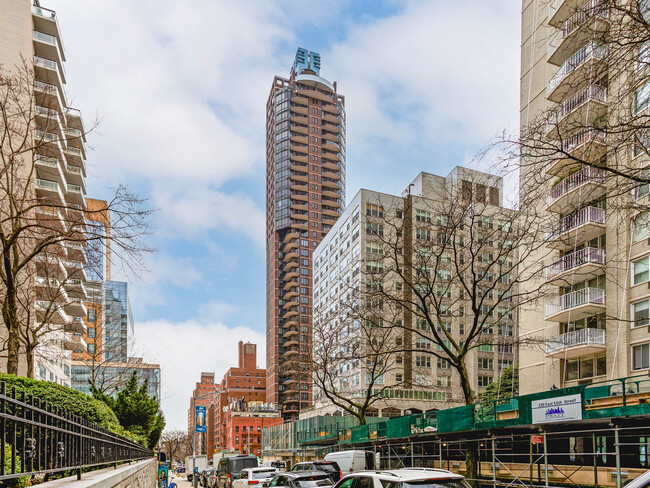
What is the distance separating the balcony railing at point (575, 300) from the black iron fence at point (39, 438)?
25519 mm

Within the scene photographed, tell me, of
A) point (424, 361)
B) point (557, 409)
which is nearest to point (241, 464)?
point (557, 409)

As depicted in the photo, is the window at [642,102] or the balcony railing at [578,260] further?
the balcony railing at [578,260]

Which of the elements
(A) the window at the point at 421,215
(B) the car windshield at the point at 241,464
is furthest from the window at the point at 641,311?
(A) the window at the point at 421,215

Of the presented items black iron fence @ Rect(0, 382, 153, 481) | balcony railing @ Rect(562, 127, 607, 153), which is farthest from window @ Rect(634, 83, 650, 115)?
black iron fence @ Rect(0, 382, 153, 481)

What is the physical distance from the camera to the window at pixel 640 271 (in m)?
26.6

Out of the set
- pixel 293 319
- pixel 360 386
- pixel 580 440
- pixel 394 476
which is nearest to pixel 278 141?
pixel 293 319

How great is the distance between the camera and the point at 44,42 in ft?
164

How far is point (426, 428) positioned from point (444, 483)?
13.4 m

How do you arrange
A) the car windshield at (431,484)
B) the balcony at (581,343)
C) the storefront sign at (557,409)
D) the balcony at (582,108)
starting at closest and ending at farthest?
the car windshield at (431,484) → the balcony at (582,108) → the storefront sign at (557,409) → the balcony at (581,343)

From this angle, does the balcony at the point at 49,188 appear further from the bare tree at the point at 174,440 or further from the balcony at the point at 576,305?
the bare tree at the point at 174,440

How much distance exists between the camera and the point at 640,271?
27.0 metres

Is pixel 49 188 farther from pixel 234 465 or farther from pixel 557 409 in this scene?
pixel 557 409

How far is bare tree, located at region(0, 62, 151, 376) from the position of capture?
1527cm

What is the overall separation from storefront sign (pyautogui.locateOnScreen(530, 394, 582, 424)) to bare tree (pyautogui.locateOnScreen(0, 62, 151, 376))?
11563 millimetres
